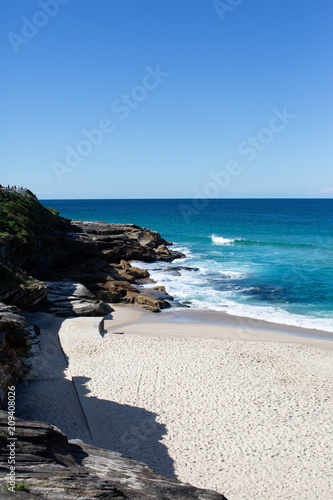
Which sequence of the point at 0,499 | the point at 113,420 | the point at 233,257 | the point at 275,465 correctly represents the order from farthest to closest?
1. the point at 233,257
2. the point at 113,420
3. the point at 275,465
4. the point at 0,499

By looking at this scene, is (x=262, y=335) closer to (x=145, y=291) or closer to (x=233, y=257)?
(x=145, y=291)

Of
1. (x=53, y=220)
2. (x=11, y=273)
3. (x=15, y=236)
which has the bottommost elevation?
(x=11, y=273)

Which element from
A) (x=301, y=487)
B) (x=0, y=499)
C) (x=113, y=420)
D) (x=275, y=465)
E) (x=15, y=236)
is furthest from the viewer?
(x=15, y=236)

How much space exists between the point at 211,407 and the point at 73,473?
7.36m

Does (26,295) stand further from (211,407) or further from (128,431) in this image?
(211,407)

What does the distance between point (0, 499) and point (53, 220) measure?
32886 millimetres

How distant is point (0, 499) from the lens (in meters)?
5.02

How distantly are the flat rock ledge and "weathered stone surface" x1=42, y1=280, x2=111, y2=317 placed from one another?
1373cm

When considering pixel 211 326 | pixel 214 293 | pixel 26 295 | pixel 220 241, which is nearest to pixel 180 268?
pixel 214 293

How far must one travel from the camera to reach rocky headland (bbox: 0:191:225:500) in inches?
245

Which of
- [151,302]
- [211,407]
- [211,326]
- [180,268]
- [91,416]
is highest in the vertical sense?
[180,268]

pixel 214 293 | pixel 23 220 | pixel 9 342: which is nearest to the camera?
pixel 9 342

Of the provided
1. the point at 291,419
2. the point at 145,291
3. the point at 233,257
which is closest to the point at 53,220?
the point at 145,291

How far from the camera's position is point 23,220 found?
88.2 feet
